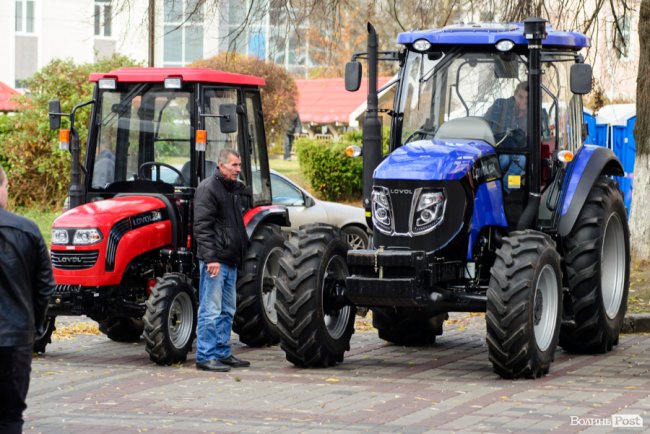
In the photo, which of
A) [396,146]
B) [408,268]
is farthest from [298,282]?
[396,146]

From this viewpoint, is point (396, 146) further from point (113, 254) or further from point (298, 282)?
point (113, 254)

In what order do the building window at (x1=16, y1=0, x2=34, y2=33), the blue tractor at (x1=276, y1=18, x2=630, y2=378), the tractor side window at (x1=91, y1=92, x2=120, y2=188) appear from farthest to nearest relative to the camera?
1. the building window at (x1=16, y1=0, x2=34, y2=33)
2. the tractor side window at (x1=91, y1=92, x2=120, y2=188)
3. the blue tractor at (x1=276, y1=18, x2=630, y2=378)

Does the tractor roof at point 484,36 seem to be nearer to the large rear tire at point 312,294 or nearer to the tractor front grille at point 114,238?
the large rear tire at point 312,294

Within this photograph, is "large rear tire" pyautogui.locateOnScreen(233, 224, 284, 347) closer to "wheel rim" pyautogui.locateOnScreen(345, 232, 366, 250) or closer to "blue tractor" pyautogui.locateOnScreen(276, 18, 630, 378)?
"blue tractor" pyautogui.locateOnScreen(276, 18, 630, 378)

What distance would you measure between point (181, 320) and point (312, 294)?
145 cm

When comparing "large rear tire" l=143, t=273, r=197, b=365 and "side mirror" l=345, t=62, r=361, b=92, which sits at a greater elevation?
"side mirror" l=345, t=62, r=361, b=92

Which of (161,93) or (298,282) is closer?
(298,282)

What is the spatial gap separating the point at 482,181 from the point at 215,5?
647 centimetres

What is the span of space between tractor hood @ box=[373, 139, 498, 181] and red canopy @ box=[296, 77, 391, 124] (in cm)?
5177

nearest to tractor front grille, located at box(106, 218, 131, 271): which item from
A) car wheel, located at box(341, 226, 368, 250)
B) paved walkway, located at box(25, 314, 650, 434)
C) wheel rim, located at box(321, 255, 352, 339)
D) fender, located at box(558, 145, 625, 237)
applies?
paved walkway, located at box(25, 314, 650, 434)

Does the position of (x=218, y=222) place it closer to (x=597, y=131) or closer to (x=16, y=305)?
(x=16, y=305)

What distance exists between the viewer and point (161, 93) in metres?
12.6

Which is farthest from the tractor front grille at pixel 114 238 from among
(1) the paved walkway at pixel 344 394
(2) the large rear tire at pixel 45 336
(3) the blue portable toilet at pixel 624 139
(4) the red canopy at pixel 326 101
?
(4) the red canopy at pixel 326 101

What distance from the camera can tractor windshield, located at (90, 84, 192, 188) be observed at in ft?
41.0
